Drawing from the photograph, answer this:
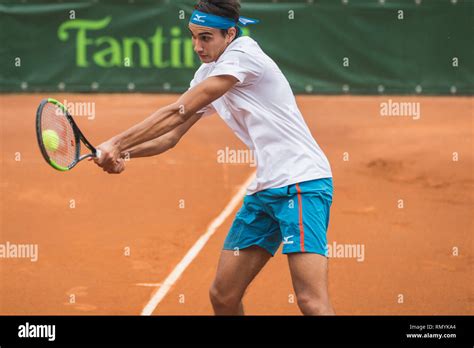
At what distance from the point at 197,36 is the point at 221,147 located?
880 centimetres

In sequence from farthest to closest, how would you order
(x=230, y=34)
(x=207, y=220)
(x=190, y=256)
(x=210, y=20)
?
(x=207, y=220)
(x=190, y=256)
(x=230, y=34)
(x=210, y=20)

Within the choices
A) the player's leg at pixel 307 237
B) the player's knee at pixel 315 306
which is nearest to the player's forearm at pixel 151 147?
the player's leg at pixel 307 237

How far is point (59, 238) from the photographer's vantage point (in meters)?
9.41

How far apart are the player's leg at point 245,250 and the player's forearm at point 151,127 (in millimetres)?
670

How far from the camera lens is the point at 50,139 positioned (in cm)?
501

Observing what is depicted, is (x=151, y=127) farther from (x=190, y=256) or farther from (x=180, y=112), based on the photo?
(x=190, y=256)

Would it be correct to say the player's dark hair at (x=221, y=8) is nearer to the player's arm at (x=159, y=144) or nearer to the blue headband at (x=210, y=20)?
the blue headband at (x=210, y=20)

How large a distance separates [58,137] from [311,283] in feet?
5.49

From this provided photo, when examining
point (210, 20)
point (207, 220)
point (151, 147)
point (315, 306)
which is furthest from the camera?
point (207, 220)

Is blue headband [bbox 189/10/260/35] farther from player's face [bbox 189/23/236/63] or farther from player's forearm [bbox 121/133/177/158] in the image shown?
player's forearm [bbox 121/133/177/158]

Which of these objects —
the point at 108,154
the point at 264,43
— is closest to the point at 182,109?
the point at 108,154

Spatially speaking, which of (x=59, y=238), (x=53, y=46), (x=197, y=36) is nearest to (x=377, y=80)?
(x=53, y=46)

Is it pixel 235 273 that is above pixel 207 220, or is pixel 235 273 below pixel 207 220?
above

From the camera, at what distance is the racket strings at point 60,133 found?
4.99 m
